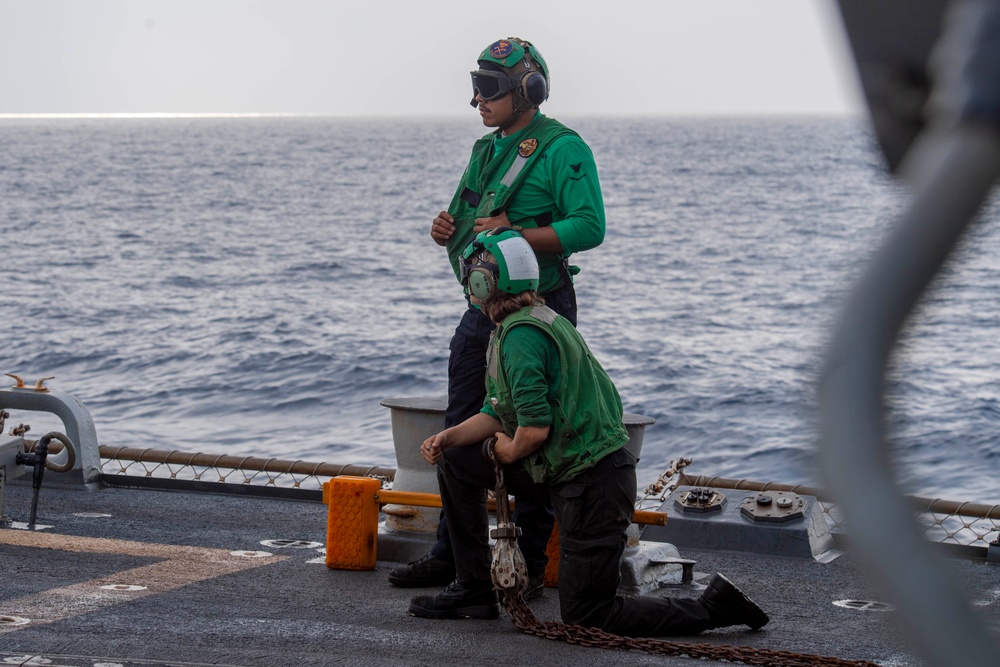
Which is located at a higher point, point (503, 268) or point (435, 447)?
point (503, 268)

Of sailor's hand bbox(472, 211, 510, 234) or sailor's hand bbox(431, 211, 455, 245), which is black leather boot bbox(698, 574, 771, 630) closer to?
sailor's hand bbox(472, 211, 510, 234)

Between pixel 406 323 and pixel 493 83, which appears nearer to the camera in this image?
pixel 493 83

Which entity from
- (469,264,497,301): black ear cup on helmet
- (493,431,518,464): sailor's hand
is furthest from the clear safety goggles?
(493,431,518,464): sailor's hand

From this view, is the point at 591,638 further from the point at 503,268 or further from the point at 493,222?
the point at 493,222

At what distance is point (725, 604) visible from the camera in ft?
15.4

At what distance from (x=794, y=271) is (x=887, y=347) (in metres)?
38.4

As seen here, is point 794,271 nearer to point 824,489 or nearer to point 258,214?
point 258,214

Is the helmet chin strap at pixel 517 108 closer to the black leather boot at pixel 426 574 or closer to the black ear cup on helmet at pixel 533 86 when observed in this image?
the black ear cup on helmet at pixel 533 86

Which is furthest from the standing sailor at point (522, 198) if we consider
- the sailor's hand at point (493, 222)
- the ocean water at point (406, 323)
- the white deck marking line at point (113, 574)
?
the ocean water at point (406, 323)

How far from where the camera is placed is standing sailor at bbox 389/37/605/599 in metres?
4.90

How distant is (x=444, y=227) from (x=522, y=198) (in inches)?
12.6

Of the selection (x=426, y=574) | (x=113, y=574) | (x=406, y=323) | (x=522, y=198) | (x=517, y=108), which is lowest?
(x=406, y=323)

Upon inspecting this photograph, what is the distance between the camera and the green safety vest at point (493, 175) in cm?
495

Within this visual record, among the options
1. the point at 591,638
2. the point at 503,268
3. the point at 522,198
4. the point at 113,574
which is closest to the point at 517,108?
the point at 522,198
